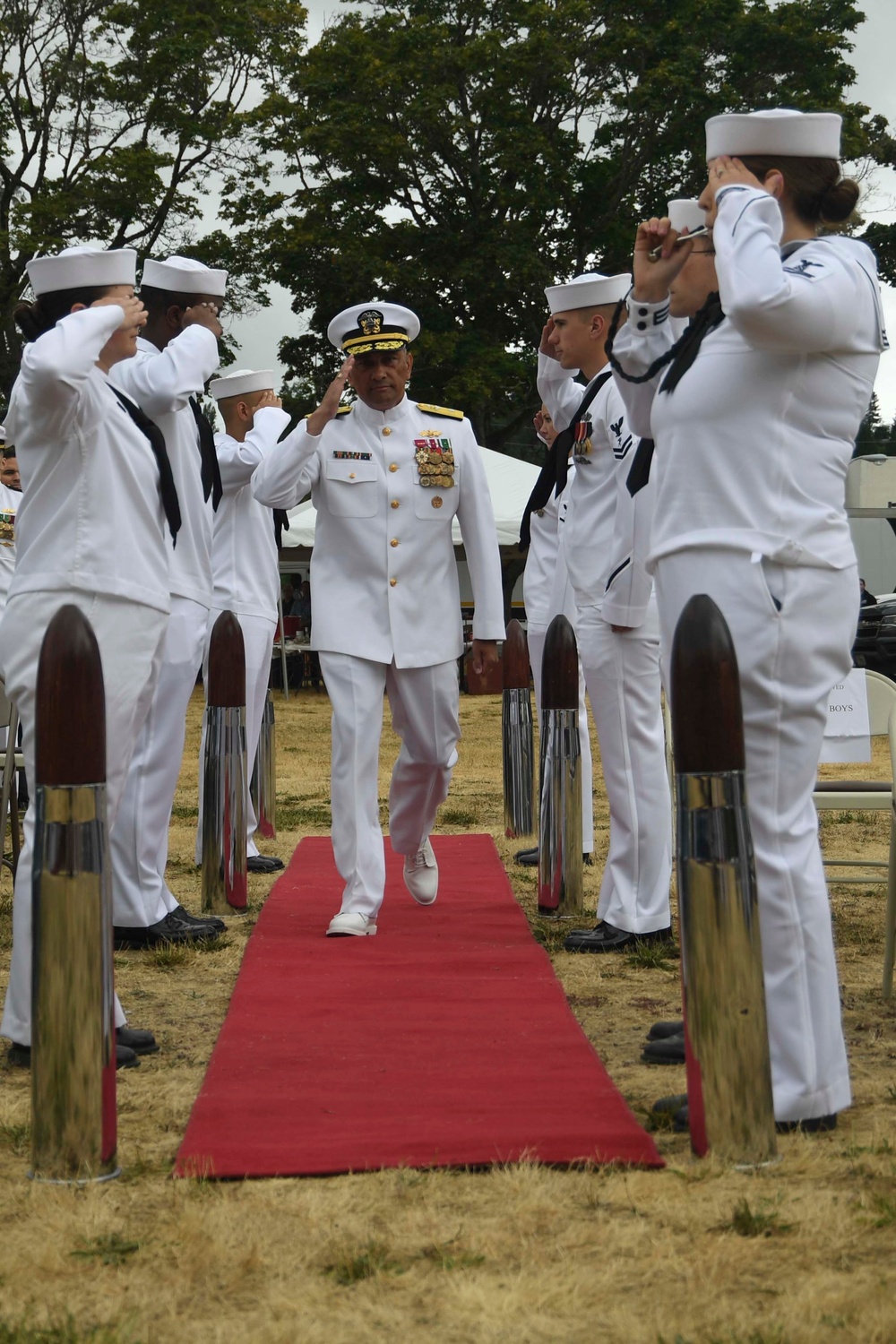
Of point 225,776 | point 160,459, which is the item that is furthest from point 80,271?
point 225,776

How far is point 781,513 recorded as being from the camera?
3770mm

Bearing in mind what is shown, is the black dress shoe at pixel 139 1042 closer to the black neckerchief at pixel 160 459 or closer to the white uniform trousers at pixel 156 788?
the black neckerchief at pixel 160 459

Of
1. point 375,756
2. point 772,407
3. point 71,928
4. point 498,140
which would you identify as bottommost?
point 71,928

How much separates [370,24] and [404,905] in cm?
2488

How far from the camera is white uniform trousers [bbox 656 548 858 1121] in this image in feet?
12.2

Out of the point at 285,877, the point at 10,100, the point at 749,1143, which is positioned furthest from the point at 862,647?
the point at 749,1143

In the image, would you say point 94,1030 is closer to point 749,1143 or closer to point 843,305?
point 749,1143

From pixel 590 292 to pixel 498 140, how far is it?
878 inches

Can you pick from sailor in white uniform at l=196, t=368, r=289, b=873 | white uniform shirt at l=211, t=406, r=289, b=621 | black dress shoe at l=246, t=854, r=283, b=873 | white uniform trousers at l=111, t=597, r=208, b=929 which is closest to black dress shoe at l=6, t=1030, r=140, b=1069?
white uniform trousers at l=111, t=597, r=208, b=929

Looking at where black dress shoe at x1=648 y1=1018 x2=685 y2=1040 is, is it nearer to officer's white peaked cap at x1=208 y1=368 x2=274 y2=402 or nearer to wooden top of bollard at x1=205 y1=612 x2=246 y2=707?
wooden top of bollard at x1=205 y1=612 x2=246 y2=707

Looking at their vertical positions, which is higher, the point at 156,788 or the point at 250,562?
Answer: the point at 250,562

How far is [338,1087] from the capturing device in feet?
13.9

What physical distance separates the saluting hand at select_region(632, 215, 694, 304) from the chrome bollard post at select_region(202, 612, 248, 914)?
3.73 meters

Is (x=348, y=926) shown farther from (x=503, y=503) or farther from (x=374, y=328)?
(x=503, y=503)
